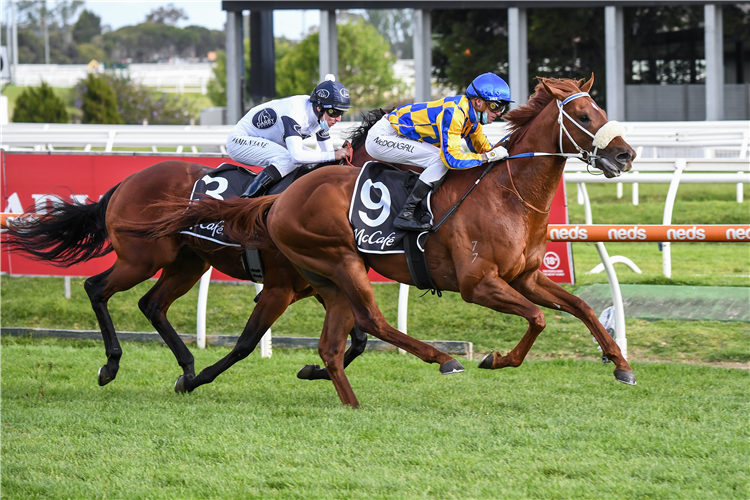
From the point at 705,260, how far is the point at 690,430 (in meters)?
5.12

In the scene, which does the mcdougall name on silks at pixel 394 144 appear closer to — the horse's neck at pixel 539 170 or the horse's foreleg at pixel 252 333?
the horse's neck at pixel 539 170

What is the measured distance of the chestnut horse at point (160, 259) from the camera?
206 inches

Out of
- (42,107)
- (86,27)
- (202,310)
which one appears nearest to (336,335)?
(202,310)

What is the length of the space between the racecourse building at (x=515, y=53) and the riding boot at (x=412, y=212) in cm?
1502

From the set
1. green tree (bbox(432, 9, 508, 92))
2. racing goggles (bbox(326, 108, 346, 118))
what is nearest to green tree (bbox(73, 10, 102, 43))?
green tree (bbox(432, 9, 508, 92))

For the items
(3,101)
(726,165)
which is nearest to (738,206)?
(726,165)

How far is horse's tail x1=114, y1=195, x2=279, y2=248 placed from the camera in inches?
200

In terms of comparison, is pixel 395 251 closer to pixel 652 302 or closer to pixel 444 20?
pixel 652 302

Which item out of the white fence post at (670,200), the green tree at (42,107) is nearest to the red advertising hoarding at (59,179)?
the white fence post at (670,200)

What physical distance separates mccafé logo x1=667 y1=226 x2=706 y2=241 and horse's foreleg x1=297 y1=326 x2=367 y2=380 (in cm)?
191

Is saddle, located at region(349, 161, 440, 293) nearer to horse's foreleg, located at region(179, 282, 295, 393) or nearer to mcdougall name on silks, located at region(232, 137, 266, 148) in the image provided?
horse's foreleg, located at region(179, 282, 295, 393)

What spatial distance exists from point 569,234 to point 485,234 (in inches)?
49.0

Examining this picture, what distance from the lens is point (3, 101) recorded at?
16.0 metres

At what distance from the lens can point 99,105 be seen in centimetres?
2617
